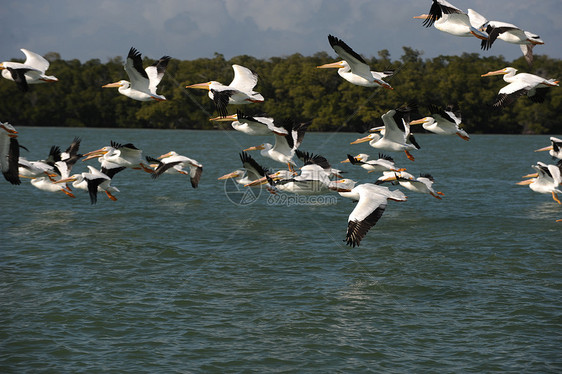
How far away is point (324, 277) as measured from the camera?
12.8 meters

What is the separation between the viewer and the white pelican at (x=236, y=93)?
12539 millimetres

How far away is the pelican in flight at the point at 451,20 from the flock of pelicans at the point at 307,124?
2 centimetres

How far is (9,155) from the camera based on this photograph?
1244 cm

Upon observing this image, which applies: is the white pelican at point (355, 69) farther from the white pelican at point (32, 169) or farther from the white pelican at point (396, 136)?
the white pelican at point (32, 169)

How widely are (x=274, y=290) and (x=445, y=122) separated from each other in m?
4.98

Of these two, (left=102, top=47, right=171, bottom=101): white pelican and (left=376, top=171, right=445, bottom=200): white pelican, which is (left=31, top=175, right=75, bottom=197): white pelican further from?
(left=376, top=171, right=445, bottom=200): white pelican

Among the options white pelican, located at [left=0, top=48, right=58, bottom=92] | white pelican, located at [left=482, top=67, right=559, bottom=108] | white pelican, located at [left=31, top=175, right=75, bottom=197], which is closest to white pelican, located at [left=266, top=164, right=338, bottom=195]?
white pelican, located at [left=482, top=67, right=559, bottom=108]

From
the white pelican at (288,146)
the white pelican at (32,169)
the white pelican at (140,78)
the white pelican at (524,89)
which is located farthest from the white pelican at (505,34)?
the white pelican at (32,169)

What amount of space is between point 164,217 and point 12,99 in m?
70.9

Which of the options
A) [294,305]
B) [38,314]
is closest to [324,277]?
[294,305]

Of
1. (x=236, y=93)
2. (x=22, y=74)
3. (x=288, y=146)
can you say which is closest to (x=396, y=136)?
(x=288, y=146)

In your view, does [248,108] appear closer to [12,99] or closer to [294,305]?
[12,99]

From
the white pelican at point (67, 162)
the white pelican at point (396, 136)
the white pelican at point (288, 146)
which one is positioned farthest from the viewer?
the white pelican at point (67, 162)

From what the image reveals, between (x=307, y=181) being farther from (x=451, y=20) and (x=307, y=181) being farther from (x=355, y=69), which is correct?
(x=451, y=20)
